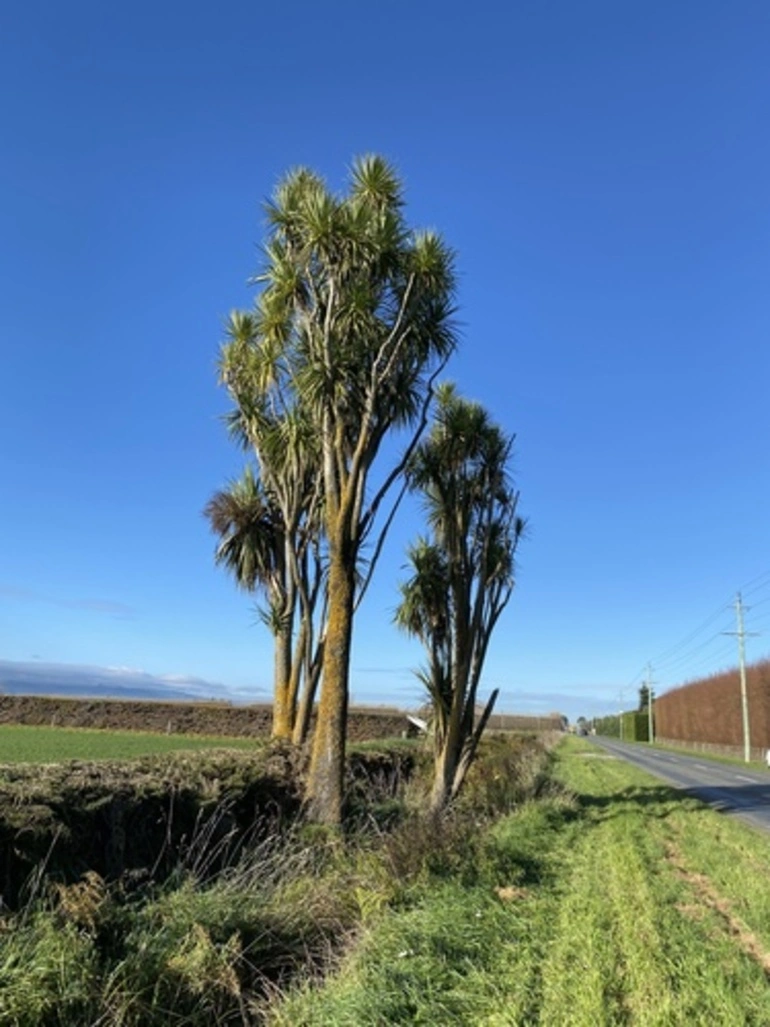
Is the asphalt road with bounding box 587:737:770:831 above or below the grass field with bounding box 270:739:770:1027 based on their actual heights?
above

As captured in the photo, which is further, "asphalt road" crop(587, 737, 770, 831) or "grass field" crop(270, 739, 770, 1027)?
"asphalt road" crop(587, 737, 770, 831)

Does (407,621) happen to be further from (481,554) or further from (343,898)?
(343,898)

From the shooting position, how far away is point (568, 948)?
613cm

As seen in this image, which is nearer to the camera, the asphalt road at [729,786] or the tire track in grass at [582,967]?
the tire track in grass at [582,967]

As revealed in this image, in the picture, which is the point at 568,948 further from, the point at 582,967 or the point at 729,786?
the point at 729,786

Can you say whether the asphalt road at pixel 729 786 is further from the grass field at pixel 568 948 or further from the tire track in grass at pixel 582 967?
the tire track in grass at pixel 582 967

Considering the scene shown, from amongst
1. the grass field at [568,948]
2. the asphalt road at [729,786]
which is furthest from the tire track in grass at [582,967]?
the asphalt road at [729,786]

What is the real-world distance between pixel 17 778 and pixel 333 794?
4407 mm

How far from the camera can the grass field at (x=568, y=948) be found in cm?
490

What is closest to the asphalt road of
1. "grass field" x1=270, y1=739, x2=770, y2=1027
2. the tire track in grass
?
"grass field" x1=270, y1=739, x2=770, y2=1027

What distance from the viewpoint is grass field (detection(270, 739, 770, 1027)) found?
4902 mm

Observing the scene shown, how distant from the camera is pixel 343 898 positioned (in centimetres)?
716

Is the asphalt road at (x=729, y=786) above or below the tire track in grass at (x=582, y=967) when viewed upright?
above

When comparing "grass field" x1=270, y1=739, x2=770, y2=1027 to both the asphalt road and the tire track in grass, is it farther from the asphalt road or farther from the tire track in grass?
the asphalt road
